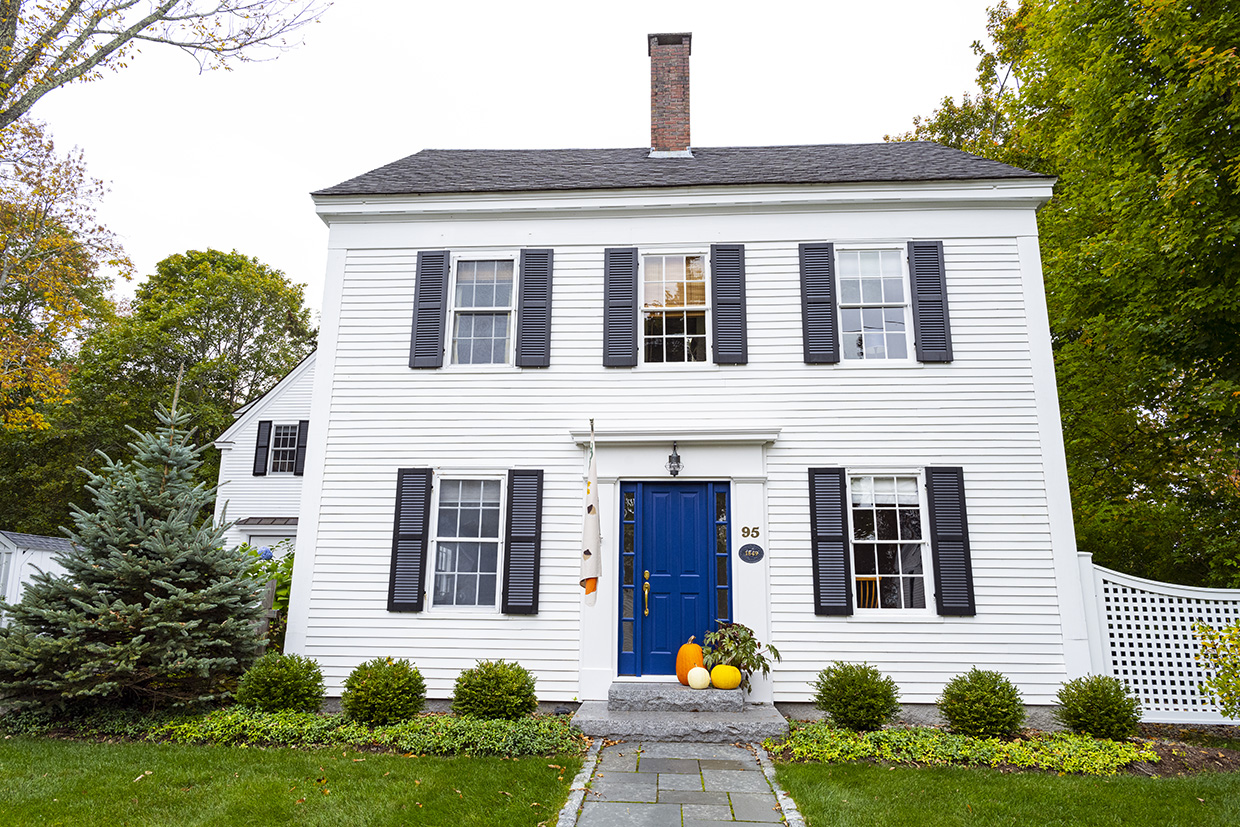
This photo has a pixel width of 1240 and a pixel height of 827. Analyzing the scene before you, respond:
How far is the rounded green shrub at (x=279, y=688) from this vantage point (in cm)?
685

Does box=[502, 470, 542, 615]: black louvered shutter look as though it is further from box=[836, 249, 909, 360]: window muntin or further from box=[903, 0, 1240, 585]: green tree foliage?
box=[903, 0, 1240, 585]: green tree foliage

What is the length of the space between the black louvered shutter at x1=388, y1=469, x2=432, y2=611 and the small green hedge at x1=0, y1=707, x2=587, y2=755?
141cm

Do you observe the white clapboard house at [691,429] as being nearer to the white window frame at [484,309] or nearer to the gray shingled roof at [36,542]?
the white window frame at [484,309]

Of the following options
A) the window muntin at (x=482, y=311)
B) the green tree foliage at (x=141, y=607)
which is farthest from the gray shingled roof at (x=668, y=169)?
the green tree foliage at (x=141, y=607)

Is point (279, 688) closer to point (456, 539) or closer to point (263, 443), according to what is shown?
point (456, 539)

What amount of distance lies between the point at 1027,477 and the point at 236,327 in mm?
28615

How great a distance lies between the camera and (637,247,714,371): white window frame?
327 inches

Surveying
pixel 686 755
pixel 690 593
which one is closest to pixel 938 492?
pixel 690 593

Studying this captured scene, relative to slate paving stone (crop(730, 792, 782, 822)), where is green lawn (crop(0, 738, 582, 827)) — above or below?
below

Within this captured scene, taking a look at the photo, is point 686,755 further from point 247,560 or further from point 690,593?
point 247,560

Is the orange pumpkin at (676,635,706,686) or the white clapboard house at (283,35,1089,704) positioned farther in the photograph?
the white clapboard house at (283,35,1089,704)

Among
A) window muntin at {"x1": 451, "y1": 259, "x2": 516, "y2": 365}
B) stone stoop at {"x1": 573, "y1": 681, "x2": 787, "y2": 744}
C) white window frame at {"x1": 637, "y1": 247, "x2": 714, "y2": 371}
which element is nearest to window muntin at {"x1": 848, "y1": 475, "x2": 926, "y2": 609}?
stone stoop at {"x1": 573, "y1": 681, "x2": 787, "y2": 744}

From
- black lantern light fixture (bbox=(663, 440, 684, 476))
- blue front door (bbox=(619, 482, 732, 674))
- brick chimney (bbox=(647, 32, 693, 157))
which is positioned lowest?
blue front door (bbox=(619, 482, 732, 674))

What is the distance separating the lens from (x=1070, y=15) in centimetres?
893
